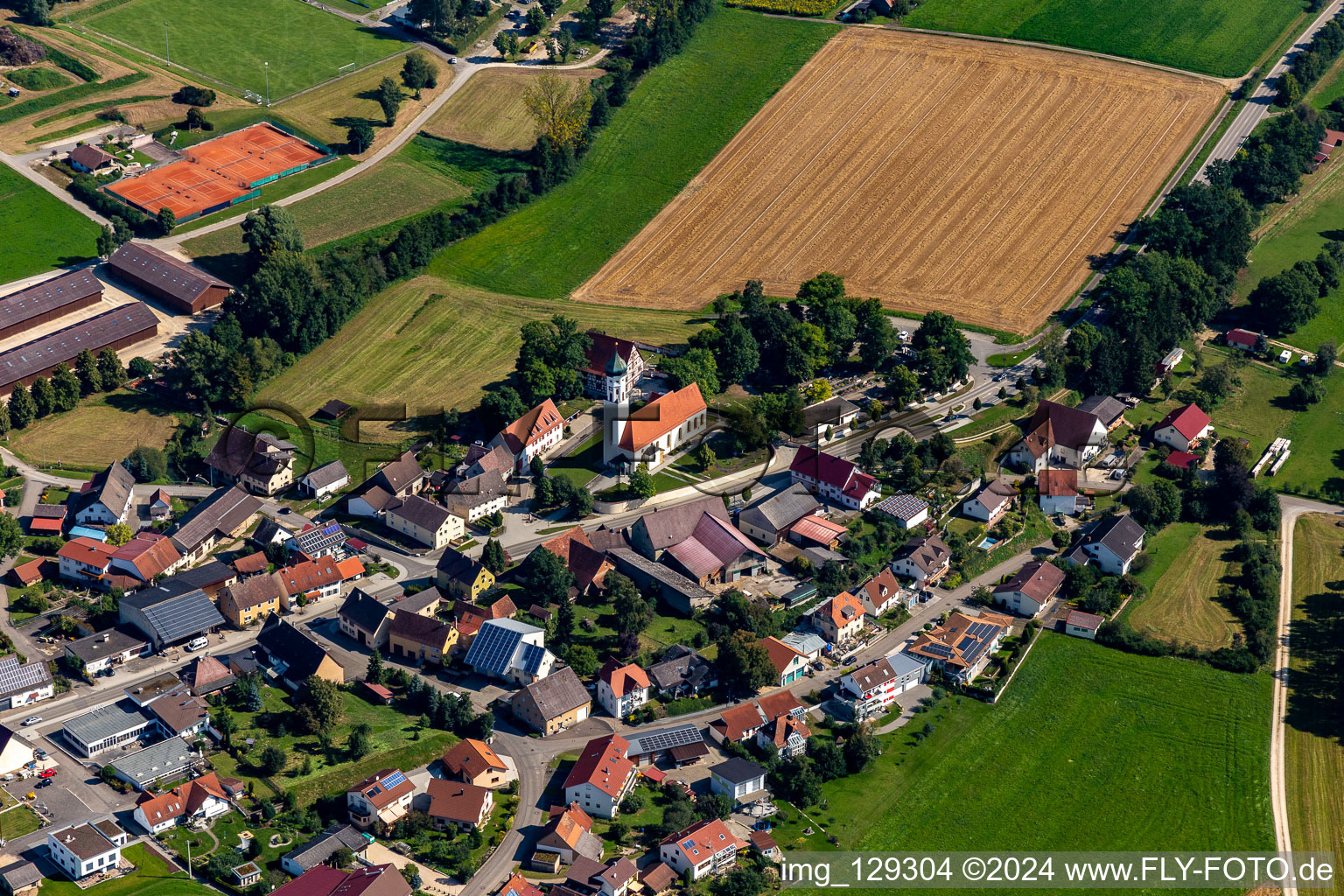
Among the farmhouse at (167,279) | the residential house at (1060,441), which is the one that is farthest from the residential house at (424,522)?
the residential house at (1060,441)

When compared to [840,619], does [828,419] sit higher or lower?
higher

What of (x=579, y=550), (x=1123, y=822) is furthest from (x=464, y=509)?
(x=1123, y=822)

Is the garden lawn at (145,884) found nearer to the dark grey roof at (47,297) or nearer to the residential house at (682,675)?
the residential house at (682,675)

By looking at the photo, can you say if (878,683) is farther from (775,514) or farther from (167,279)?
(167,279)

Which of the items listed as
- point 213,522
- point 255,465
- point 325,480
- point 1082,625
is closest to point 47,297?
point 255,465

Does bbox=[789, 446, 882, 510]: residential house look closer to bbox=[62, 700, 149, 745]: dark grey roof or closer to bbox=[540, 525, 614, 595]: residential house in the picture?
bbox=[540, 525, 614, 595]: residential house

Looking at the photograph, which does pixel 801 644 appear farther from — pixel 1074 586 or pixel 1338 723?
pixel 1338 723
